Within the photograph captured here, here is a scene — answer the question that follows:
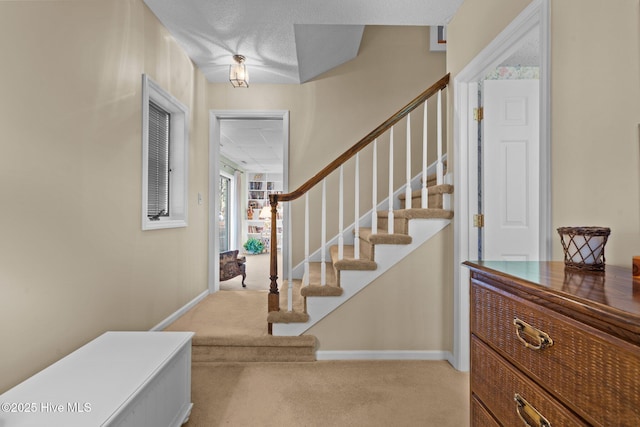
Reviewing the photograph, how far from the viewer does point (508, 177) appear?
2.14 metres

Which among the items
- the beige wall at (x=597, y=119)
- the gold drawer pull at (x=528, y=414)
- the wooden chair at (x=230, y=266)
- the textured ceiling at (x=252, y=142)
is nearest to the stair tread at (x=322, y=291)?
the beige wall at (x=597, y=119)

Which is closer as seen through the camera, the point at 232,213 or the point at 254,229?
the point at 232,213

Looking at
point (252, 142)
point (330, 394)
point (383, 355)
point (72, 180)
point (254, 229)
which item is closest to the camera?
point (72, 180)

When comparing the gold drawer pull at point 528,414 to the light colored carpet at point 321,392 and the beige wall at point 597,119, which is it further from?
the light colored carpet at point 321,392

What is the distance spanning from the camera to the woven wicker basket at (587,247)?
33.8 inches

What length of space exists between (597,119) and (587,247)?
0.52m

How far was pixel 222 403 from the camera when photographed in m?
1.76

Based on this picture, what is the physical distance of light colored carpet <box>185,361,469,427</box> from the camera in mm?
1636

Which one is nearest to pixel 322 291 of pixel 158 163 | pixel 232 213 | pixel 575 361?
pixel 575 361

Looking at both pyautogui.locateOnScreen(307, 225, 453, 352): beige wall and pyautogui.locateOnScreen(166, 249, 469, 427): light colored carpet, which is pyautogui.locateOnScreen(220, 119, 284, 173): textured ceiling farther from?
pyautogui.locateOnScreen(166, 249, 469, 427): light colored carpet

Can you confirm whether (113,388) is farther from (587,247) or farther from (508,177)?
(508,177)

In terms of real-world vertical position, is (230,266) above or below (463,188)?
below

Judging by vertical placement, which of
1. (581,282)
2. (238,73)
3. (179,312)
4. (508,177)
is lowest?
(179,312)

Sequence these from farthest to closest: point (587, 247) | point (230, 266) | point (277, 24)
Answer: point (230, 266) < point (277, 24) < point (587, 247)
